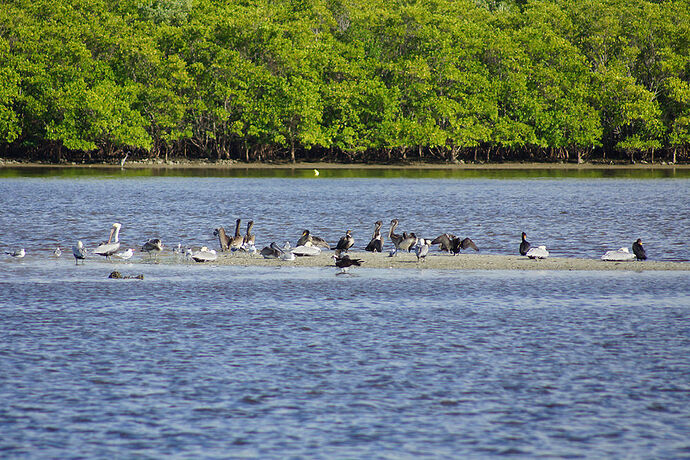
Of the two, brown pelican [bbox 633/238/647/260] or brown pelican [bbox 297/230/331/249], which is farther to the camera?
brown pelican [bbox 297/230/331/249]

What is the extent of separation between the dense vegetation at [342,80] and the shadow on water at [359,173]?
9.43ft

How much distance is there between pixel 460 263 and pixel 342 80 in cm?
7830

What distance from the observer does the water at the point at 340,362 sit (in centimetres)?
1162

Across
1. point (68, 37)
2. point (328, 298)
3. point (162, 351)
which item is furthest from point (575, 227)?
point (68, 37)

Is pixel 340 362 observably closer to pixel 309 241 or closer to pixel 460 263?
pixel 460 263

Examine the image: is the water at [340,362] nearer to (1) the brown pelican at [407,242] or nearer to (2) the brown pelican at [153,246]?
(2) the brown pelican at [153,246]

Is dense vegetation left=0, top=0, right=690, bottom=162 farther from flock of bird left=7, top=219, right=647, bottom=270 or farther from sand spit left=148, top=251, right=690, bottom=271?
sand spit left=148, top=251, right=690, bottom=271

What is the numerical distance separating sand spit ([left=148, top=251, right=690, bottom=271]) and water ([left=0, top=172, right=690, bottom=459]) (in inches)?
35.8

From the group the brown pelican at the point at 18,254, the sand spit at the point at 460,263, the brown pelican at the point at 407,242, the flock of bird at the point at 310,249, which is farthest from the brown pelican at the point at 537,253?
the brown pelican at the point at 18,254

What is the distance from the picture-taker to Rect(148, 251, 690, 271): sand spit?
26500 millimetres

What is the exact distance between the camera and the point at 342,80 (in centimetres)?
10350

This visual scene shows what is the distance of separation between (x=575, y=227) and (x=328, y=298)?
21146 mm

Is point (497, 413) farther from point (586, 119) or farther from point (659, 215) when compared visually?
point (586, 119)

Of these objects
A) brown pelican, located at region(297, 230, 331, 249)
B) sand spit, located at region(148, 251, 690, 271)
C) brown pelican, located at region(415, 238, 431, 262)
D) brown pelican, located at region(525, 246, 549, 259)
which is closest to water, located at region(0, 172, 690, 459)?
sand spit, located at region(148, 251, 690, 271)
